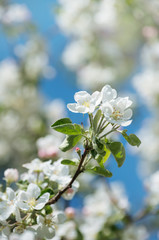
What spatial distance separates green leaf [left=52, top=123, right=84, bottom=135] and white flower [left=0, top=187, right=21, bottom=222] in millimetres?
119

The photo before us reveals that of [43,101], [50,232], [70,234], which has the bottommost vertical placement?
[50,232]

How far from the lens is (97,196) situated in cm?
125

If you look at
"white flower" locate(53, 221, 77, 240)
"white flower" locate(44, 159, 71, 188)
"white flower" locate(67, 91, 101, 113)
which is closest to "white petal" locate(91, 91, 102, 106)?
"white flower" locate(67, 91, 101, 113)

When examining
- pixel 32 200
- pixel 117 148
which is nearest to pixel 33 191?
pixel 32 200

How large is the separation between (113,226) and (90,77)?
5.07 feet

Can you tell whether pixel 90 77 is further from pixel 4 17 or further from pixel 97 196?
pixel 97 196

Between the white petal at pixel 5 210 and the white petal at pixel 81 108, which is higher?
the white petal at pixel 81 108

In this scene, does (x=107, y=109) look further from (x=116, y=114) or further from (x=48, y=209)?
(x=48, y=209)

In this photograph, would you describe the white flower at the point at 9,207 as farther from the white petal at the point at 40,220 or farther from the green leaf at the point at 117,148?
the green leaf at the point at 117,148

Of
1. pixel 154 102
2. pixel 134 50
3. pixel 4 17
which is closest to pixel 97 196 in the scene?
pixel 154 102

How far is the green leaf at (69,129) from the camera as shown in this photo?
0.41m

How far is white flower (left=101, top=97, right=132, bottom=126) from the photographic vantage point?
1.33 feet

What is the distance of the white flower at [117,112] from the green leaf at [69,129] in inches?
1.7

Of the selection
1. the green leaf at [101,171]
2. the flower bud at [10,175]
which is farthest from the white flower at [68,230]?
the green leaf at [101,171]
